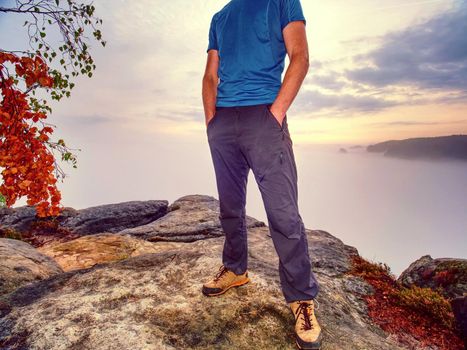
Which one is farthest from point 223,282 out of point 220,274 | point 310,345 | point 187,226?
point 187,226

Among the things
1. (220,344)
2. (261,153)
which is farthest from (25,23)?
A: (220,344)

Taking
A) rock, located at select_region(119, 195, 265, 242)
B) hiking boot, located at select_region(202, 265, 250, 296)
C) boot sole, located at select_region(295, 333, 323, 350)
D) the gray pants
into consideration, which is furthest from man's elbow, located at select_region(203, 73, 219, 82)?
rock, located at select_region(119, 195, 265, 242)

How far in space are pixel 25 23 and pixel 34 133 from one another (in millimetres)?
2915

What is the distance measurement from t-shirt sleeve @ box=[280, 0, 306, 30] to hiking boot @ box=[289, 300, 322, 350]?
11.0ft

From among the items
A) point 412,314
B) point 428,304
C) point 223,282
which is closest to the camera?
point 223,282

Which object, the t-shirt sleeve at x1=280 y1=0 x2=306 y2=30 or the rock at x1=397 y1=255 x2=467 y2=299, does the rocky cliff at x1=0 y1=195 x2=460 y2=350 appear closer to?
the rock at x1=397 y1=255 x2=467 y2=299

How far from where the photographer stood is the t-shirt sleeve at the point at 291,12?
3.92 meters

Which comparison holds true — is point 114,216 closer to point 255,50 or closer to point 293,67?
point 255,50

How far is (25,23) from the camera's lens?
838 cm

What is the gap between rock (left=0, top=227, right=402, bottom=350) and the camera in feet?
11.8

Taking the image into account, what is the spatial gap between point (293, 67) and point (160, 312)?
3.37 meters

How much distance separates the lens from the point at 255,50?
4148 millimetres

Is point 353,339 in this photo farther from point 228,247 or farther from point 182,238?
point 182,238

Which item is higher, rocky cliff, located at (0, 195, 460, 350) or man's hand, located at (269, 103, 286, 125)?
man's hand, located at (269, 103, 286, 125)
